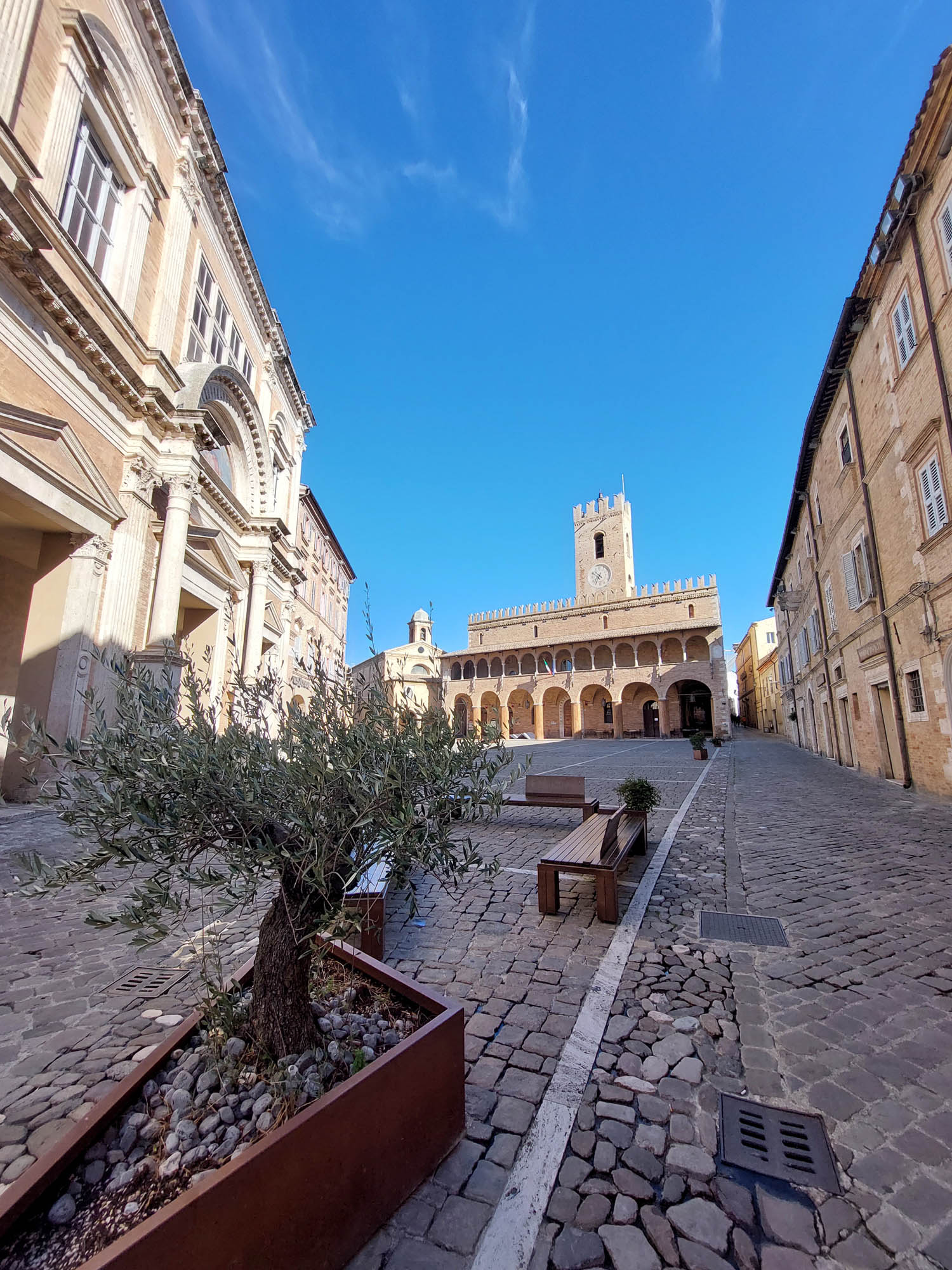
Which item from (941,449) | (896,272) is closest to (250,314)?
(896,272)

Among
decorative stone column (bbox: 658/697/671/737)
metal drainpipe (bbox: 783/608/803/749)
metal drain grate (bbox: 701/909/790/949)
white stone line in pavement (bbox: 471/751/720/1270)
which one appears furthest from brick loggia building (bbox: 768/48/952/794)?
decorative stone column (bbox: 658/697/671/737)

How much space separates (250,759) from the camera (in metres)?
2.22

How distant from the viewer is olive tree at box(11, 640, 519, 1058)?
6.66 ft

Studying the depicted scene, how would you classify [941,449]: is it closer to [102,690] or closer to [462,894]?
[462,894]

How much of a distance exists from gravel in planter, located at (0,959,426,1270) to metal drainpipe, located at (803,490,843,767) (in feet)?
61.4

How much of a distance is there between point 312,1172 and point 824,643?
806 inches

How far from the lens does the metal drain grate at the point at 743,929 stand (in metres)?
4.12

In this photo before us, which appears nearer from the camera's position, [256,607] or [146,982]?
[146,982]

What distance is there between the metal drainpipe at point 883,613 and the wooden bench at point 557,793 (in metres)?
7.90

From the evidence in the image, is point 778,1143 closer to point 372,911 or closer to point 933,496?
point 372,911

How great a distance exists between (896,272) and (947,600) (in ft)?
21.5

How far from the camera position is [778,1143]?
→ 7.38 feet

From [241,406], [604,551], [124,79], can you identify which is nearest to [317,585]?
[241,406]

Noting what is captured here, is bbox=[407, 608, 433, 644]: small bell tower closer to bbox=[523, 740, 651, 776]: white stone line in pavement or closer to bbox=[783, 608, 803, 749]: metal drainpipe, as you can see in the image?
bbox=[523, 740, 651, 776]: white stone line in pavement
